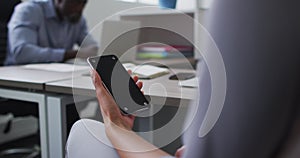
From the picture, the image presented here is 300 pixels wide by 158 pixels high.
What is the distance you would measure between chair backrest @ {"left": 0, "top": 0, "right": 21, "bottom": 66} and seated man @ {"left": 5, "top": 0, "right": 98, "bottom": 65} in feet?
0.13

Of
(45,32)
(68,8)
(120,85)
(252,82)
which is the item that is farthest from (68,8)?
(252,82)

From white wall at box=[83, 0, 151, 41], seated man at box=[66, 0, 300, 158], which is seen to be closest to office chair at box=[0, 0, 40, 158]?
white wall at box=[83, 0, 151, 41]

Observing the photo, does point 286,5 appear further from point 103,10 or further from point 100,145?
point 103,10

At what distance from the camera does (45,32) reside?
89.6 inches

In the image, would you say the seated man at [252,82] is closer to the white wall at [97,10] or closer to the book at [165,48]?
the book at [165,48]

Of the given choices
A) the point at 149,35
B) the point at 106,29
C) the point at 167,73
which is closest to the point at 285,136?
the point at 167,73

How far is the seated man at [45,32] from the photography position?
205 cm

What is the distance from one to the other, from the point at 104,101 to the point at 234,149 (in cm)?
35

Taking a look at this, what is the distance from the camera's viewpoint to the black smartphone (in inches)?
29.4

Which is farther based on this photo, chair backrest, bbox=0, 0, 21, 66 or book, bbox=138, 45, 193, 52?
book, bbox=138, 45, 193, 52

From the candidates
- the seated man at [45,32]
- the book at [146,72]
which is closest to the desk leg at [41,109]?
the book at [146,72]

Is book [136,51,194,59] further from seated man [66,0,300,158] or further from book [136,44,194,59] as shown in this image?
seated man [66,0,300,158]

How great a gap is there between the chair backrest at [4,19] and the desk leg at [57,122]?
1230 millimetres

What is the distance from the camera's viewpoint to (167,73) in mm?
1431
